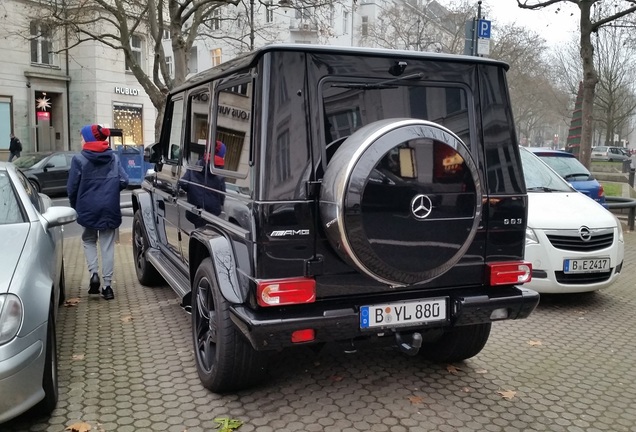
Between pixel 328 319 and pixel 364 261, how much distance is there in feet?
1.31

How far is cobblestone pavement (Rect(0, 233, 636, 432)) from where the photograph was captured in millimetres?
3518

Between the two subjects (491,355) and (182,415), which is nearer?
(182,415)

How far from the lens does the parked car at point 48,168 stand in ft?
59.2

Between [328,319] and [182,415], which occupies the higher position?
[328,319]

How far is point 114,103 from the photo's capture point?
1257 inches

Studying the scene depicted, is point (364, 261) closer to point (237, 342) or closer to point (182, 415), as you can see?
point (237, 342)

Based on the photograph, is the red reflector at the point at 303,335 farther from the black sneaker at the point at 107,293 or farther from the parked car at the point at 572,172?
the parked car at the point at 572,172

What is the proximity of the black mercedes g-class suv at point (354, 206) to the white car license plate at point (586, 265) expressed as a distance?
7.56 feet

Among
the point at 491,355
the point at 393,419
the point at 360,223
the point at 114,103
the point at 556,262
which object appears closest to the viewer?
the point at 360,223

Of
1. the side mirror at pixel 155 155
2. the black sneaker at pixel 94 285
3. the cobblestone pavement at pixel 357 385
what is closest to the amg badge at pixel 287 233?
the cobblestone pavement at pixel 357 385

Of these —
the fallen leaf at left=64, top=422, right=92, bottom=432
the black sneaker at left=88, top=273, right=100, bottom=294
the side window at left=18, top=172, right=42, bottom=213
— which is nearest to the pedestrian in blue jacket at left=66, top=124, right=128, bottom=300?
the black sneaker at left=88, top=273, right=100, bottom=294

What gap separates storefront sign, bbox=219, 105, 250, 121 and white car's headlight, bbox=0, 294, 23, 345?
1630 mm

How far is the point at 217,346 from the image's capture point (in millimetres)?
3604

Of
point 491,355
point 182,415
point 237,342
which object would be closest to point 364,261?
point 237,342
